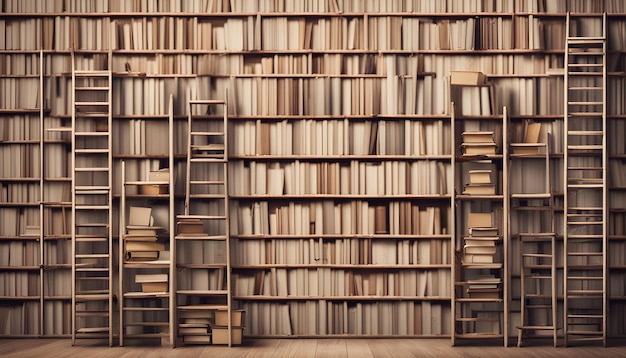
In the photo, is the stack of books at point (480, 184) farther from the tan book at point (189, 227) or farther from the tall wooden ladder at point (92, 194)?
the tall wooden ladder at point (92, 194)

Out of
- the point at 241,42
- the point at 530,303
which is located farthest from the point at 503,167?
the point at 241,42

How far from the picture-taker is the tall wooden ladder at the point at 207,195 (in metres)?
8.19

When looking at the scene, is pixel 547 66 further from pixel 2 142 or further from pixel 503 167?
pixel 2 142

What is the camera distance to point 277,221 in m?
8.45

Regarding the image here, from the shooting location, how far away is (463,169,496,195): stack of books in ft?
27.0

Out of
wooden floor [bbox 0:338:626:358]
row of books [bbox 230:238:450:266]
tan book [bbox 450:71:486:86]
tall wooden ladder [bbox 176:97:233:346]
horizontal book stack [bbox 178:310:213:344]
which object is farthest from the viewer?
row of books [bbox 230:238:450:266]

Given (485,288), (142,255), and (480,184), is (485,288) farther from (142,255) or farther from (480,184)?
(142,255)

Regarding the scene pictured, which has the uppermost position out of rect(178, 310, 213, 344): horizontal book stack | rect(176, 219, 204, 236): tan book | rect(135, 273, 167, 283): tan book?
rect(176, 219, 204, 236): tan book

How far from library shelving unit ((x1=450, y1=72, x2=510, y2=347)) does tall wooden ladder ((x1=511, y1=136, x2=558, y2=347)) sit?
7.6 inches

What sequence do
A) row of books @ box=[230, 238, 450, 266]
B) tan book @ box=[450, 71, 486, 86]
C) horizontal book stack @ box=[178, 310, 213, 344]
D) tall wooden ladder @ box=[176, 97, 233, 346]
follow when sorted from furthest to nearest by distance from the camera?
row of books @ box=[230, 238, 450, 266] < tan book @ box=[450, 71, 486, 86] < tall wooden ladder @ box=[176, 97, 233, 346] < horizontal book stack @ box=[178, 310, 213, 344]

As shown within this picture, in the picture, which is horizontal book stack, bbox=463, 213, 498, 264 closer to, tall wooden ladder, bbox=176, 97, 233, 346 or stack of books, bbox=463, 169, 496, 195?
stack of books, bbox=463, 169, 496, 195

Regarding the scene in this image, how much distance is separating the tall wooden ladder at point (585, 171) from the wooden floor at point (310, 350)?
1.89 ft

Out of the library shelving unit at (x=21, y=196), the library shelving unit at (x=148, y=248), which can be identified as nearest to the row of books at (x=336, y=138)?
the library shelving unit at (x=148, y=248)

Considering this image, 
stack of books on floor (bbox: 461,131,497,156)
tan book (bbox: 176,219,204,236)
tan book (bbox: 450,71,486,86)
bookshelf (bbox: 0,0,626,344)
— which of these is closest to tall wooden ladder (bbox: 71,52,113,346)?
bookshelf (bbox: 0,0,626,344)
